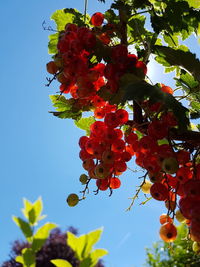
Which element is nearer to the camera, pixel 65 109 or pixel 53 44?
pixel 65 109

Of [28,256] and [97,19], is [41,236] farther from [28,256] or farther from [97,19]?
[97,19]

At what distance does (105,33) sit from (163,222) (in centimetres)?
107

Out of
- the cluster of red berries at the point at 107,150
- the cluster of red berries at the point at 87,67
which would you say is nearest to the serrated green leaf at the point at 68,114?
the cluster of red berries at the point at 87,67

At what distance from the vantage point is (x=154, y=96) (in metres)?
1.17

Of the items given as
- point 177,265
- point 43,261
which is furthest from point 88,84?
point 43,261

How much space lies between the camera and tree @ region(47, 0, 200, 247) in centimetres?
135

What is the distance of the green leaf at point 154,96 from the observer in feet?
3.82

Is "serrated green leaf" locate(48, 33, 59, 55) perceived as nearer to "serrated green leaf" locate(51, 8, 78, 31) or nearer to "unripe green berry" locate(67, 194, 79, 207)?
"serrated green leaf" locate(51, 8, 78, 31)

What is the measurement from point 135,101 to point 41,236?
3.05 ft

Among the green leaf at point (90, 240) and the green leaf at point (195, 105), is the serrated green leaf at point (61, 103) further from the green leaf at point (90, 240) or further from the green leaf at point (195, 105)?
the green leaf at point (90, 240)

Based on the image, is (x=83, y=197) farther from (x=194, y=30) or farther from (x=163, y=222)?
(x=194, y=30)

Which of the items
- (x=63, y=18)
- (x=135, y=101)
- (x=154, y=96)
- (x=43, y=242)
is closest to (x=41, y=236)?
(x=43, y=242)

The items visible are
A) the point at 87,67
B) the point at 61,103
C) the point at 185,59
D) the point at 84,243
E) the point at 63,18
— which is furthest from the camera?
the point at 63,18

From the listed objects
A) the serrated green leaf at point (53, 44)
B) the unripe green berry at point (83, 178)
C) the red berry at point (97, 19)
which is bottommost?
the unripe green berry at point (83, 178)
